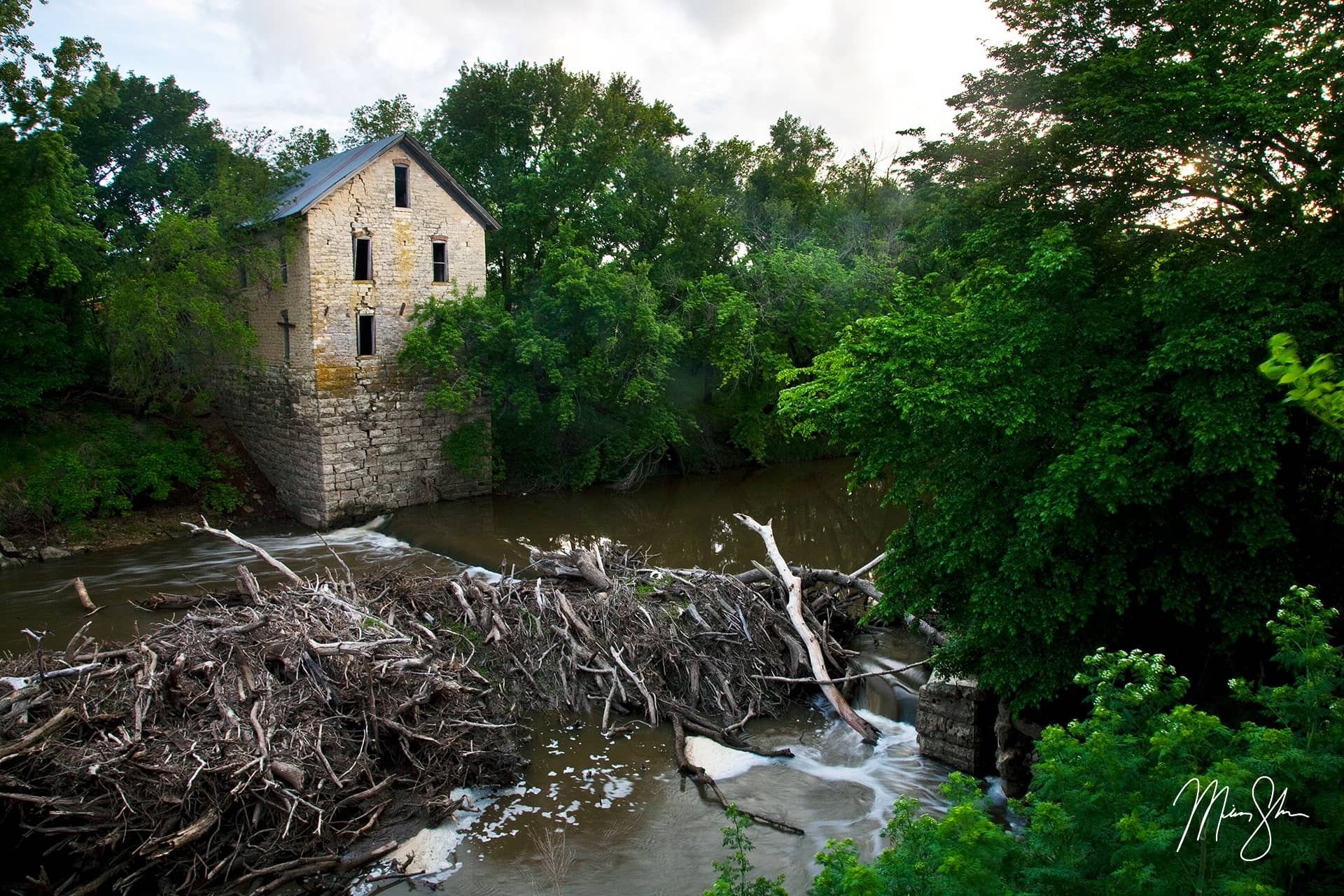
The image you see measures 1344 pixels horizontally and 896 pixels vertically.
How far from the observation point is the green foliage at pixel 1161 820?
455 centimetres

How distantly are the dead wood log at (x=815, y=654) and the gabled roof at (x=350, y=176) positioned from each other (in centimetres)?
1380

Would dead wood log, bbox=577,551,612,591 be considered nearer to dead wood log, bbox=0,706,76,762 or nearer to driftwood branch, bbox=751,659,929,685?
driftwood branch, bbox=751,659,929,685

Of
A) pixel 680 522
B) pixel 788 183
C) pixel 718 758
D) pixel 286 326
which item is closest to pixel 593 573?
pixel 718 758

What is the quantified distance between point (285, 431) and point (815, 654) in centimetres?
1560

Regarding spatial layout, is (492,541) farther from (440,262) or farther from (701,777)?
(701,777)

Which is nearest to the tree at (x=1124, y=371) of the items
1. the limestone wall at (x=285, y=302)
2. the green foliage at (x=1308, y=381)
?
the green foliage at (x=1308, y=381)

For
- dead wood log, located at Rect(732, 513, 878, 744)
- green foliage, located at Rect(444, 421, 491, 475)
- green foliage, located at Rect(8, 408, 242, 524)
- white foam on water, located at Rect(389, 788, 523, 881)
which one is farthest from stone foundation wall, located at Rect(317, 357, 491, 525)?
white foam on water, located at Rect(389, 788, 523, 881)

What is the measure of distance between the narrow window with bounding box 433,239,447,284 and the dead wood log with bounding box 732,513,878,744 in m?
13.1

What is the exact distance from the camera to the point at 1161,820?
15.6 ft

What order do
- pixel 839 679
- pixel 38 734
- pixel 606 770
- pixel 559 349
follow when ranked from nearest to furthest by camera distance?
pixel 38 734
pixel 606 770
pixel 839 679
pixel 559 349

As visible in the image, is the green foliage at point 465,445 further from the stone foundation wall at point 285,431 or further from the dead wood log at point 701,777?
the dead wood log at point 701,777

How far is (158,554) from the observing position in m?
18.5

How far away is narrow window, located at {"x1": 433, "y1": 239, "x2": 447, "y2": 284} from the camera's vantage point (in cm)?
2244

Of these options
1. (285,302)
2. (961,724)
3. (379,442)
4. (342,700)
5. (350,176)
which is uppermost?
(350,176)
